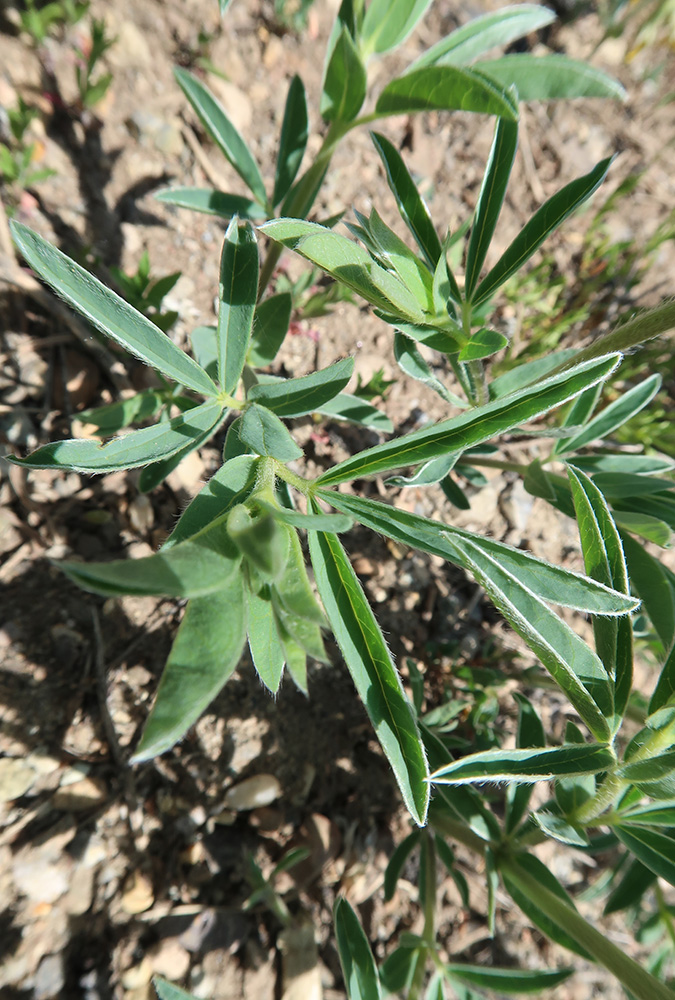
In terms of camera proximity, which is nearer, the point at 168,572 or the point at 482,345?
the point at 168,572

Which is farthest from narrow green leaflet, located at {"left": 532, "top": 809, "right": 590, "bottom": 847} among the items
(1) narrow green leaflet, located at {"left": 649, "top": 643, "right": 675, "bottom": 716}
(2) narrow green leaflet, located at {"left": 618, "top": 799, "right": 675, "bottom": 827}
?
(1) narrow green leaflet, located at {"left": 649, "top": 643, "right": 675, "bottom": 716}

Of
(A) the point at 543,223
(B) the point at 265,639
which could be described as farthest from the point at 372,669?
(A) the point at 543,223

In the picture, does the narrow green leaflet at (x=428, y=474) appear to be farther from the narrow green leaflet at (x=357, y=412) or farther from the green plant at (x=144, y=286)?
the green plant at (x=144, y=286)

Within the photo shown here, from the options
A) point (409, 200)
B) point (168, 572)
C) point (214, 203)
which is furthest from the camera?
point (214, 203)

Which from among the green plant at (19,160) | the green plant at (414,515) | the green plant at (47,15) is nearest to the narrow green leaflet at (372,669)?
the green plant at (414,515)

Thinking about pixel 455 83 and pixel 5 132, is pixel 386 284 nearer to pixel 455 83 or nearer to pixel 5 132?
pixel 455 83

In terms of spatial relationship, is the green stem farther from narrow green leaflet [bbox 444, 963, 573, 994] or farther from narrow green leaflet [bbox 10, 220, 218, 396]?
narrow green leaflet [bbox 10, 220, 218, 396]

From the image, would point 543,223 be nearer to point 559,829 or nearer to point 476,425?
point 476,425
